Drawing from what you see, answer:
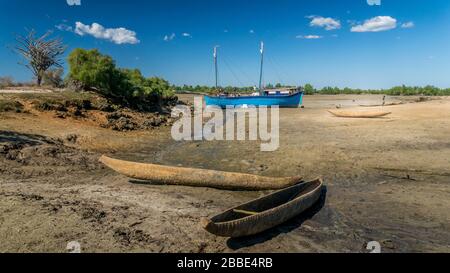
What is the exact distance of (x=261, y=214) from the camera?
21.7 ft

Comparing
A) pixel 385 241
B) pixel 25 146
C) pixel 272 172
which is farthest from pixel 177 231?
pixel 25 146

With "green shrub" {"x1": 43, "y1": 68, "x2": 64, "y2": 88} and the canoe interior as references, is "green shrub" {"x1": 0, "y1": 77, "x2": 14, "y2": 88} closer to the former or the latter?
"green shrub" {"x1": 43, "y1": 68, "x2": 64, "y2": 88}

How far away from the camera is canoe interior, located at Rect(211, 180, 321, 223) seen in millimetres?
6590

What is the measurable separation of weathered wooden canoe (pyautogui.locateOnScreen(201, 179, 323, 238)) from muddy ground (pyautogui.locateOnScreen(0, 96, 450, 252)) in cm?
29

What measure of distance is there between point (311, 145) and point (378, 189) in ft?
19.6

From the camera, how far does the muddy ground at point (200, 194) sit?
6625mm

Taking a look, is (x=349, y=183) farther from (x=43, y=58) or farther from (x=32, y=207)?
(x=43, y=58)

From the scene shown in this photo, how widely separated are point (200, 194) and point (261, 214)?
3457 mm

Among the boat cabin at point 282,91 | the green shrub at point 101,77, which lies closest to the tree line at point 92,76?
the green shrub at point 101,77

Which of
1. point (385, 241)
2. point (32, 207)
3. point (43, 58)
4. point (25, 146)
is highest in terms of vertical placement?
point (43, 58)

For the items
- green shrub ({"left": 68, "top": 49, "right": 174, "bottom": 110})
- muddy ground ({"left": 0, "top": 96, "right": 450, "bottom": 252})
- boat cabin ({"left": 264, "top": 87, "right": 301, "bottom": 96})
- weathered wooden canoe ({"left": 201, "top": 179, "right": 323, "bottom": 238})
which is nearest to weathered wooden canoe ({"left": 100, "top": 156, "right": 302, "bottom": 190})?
muddy ground ({"left": 0, "top": 96, "right": 450, "bottom": 252})

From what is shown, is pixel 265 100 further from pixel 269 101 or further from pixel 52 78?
pixel 52 78

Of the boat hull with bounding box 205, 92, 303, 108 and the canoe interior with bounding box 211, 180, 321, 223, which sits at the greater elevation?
the boat hull with bounding box 205, 92, 303, 108

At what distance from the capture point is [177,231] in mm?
6961
